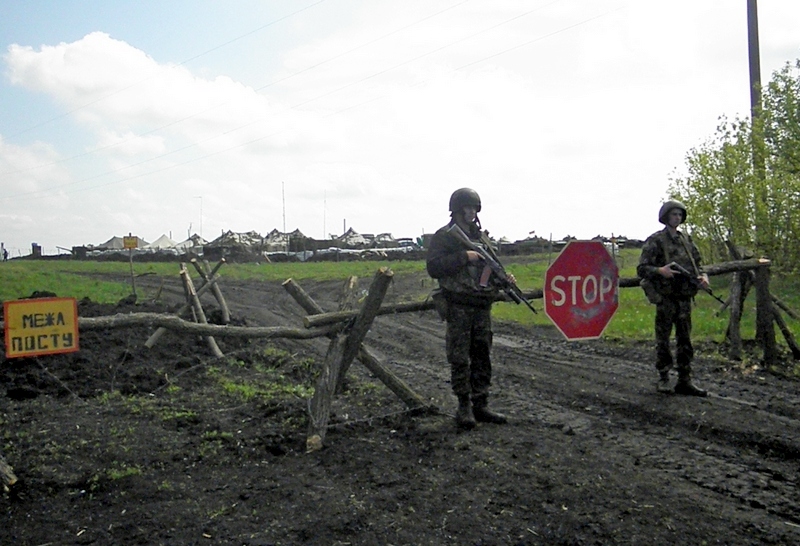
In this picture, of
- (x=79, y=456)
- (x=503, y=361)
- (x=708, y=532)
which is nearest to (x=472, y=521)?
(x=708, y=532)

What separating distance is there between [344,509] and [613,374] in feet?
18.0

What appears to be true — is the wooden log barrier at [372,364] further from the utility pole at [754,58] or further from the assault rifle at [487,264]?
the utility pole at [754,58]

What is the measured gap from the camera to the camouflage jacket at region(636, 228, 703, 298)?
26.9 feet

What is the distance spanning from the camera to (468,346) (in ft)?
22.7

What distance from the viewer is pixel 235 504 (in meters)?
5.22

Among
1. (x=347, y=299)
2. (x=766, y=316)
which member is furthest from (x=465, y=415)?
(x=766, y=316)

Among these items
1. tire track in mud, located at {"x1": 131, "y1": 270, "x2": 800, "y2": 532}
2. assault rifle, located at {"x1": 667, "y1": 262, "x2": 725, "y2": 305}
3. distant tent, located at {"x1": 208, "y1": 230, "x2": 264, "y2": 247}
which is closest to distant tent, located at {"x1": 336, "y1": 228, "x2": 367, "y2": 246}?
distant tent, located at {"x1": 208, "y1": 230, "x2": 264, "y2": 247}

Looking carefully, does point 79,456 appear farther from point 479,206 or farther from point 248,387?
point 479,206

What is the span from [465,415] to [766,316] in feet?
16.9

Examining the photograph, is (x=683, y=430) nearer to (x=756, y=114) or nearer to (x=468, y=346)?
(x=468, y=346)

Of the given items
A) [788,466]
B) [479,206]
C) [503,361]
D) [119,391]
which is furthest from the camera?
[503,361]

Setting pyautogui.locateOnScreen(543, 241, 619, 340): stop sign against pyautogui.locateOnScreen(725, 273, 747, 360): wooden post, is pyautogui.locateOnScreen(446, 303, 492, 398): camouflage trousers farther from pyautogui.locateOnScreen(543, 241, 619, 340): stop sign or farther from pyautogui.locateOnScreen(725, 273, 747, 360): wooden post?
pyautogui.locateOnScreen(725, 273, 747, 360): wooden post

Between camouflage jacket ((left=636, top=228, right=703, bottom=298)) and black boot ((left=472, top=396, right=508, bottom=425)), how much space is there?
7.71ft

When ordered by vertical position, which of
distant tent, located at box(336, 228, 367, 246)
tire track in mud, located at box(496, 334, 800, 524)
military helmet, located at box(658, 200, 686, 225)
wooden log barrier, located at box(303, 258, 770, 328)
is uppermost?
distant tent, located at box(336, 228, 367, 246)
